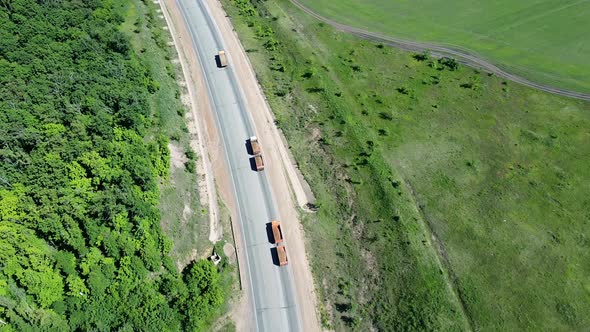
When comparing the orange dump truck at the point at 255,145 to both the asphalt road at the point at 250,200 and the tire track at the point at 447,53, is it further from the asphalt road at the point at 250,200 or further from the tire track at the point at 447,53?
the tire track at the point at 447,53

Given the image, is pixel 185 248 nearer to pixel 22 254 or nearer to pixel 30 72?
pixel 22 254

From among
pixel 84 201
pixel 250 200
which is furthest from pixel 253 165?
pixel 84 201

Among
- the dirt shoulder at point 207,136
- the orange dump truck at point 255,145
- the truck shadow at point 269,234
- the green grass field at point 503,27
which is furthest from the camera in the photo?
the green grass field at point 503,27

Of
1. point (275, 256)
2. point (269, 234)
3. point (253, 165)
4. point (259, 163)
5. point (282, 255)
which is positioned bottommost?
point (275, 256)

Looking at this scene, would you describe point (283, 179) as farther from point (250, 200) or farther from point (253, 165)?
point (250, 200)

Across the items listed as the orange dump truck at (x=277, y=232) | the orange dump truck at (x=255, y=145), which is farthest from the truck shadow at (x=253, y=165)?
the orange dump truck at (x=277, y=232)

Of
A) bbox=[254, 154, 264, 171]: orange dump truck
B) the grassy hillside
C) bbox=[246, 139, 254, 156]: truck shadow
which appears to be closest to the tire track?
the grassy hillside

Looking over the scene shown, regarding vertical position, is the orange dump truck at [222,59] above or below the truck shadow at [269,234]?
above
